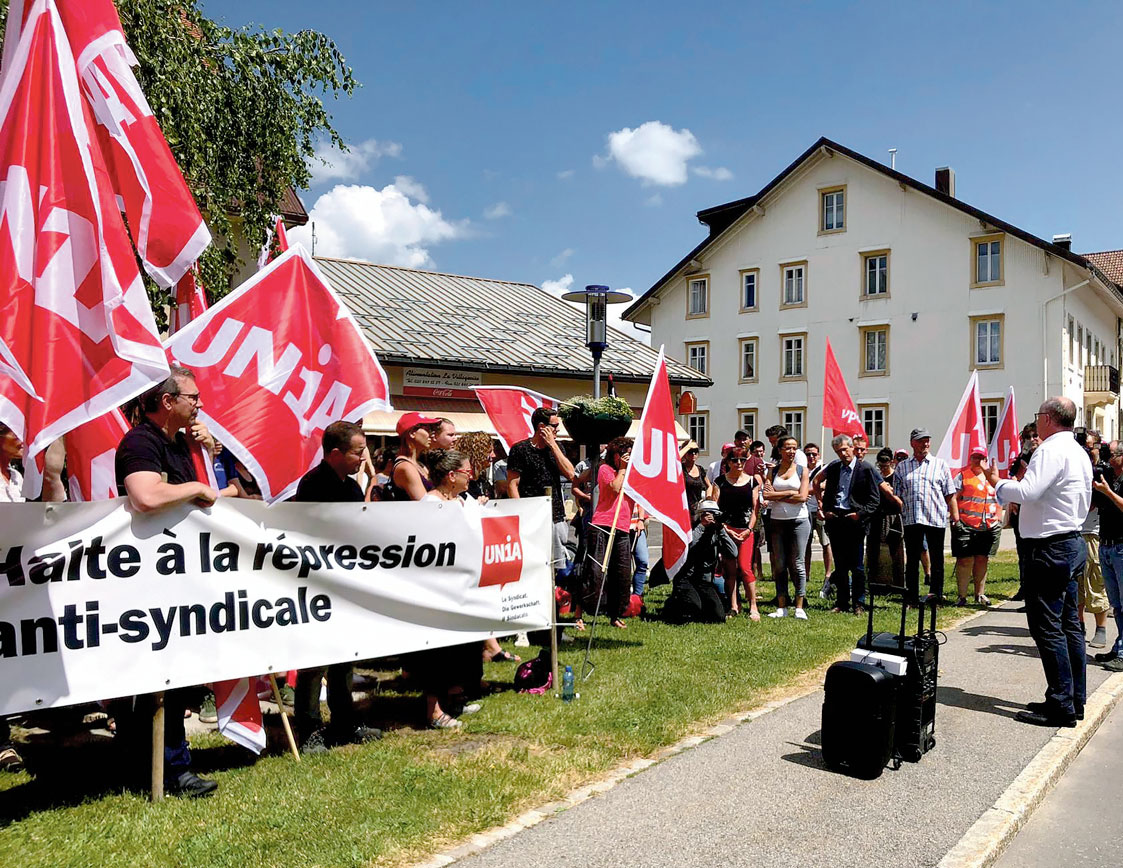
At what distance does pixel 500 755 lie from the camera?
5.60 meters

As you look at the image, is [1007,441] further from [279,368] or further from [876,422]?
[876,422]

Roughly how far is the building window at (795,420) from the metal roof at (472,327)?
1417cm

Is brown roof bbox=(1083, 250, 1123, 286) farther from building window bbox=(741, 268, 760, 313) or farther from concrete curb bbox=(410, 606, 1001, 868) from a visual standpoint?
concrete curb bbox=(410, 606, 1001, 868)

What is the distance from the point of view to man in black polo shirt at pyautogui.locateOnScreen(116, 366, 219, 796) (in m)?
4.66

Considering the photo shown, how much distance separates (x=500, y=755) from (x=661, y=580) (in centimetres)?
642

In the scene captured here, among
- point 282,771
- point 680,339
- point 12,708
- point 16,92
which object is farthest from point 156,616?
point 680,339

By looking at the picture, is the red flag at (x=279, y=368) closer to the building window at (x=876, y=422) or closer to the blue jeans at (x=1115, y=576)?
the blue jeans at (x=1115, y=576)

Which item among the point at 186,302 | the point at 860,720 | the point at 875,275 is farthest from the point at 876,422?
the point at 860,720

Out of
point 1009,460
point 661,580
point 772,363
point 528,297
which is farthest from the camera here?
point 772,363

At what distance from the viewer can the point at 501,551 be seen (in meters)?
6.69

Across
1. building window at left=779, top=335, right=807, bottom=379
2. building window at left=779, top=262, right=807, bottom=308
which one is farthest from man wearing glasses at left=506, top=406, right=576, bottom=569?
building window at left=779, top=262, right=807, bottom=308

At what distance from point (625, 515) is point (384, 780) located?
4.82 metres

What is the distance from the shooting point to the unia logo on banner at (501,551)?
21.5ft

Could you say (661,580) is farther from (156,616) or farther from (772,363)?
(772,363)
